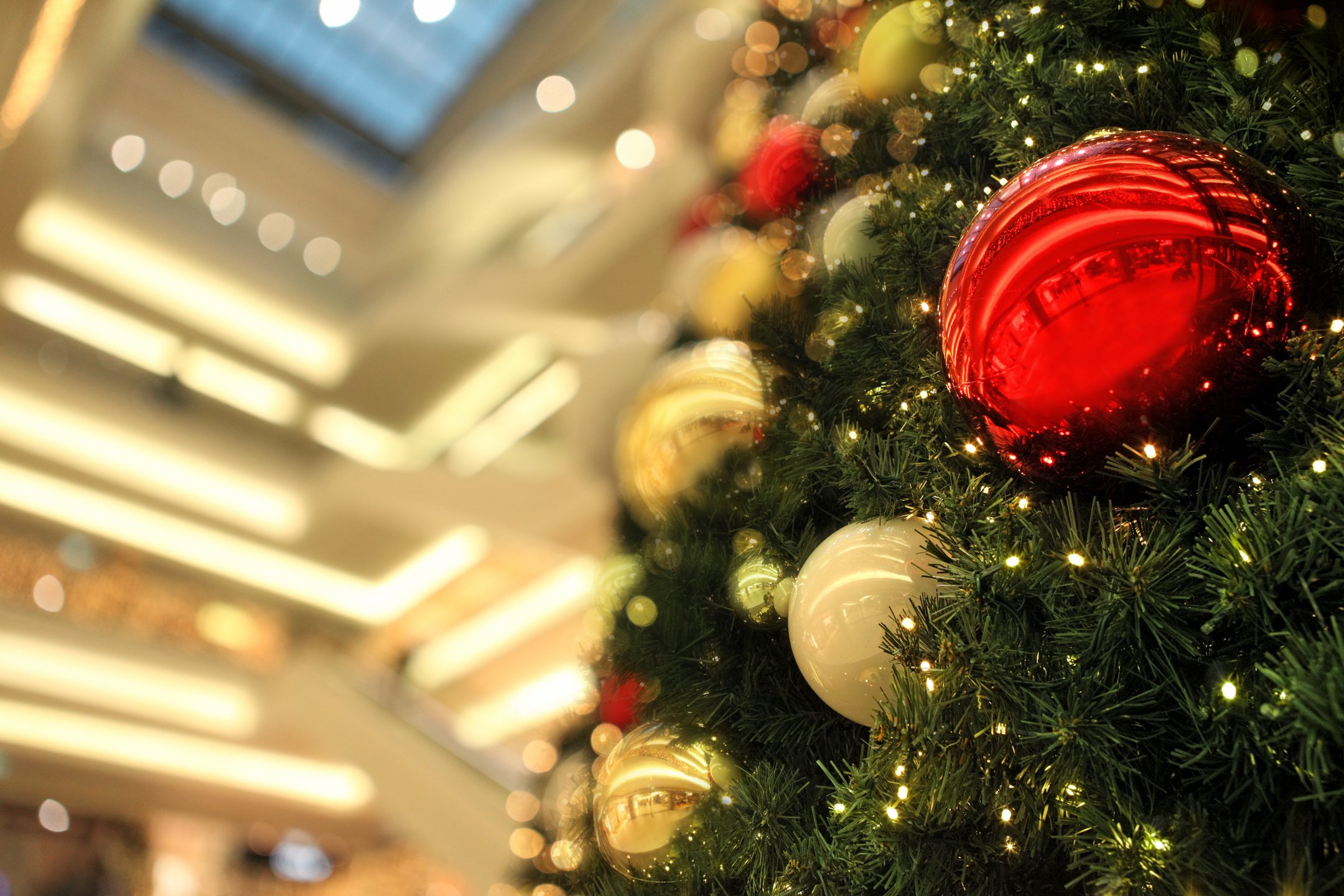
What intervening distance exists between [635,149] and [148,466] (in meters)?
4.39

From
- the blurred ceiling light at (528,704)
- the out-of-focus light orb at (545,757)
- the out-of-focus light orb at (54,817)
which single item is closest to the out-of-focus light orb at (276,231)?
the blurred ceiling light at (528,704)

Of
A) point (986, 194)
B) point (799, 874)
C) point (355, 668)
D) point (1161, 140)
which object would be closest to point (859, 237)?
point (986, 194)

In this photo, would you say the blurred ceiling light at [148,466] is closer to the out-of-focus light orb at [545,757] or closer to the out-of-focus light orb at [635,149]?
the out-of-focus light orb at [635,149]

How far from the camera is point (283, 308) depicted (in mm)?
6375

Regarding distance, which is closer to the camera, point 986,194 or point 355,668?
point 986,194

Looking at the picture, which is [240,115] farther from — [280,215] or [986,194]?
[986,194]

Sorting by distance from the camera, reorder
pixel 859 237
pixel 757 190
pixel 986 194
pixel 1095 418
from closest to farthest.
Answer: pixel 1095 418 < pixel 986 194 < pixel 859 237 < pixel 757 190

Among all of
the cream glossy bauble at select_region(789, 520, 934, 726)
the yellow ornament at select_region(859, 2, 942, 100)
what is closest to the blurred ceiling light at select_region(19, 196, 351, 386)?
the yellow ornament at select_region(859, 2, 942, 100)

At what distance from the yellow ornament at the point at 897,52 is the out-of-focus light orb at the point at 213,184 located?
6645 millimetres

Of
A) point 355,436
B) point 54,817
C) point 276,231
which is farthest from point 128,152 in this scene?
point 54,817

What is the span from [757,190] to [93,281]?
5.93m

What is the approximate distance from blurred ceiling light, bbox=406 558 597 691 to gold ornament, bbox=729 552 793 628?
224 inches

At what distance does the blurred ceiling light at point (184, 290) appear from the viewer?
18.5ft

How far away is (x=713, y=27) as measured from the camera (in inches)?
82.2
